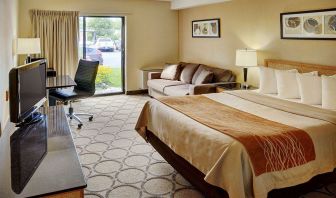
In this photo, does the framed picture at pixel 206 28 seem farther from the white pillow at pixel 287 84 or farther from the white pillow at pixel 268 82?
the white pillow at pixel 287 84

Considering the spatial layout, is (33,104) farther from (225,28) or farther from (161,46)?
(161,46)

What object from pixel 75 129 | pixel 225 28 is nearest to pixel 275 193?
pixel 75 129

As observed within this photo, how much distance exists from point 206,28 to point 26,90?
4946 millimetres

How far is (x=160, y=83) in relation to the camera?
20.8ft

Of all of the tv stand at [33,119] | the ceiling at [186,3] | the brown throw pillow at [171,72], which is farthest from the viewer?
the brown throw pillow at [171,72]

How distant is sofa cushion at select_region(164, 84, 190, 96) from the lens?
553cm

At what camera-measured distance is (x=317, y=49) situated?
159 inches

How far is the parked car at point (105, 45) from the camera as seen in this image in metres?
6.98

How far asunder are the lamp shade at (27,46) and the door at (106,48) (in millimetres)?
1507

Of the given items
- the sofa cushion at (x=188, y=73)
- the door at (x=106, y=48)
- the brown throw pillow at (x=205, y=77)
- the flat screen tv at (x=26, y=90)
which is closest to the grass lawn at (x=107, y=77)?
the door at (x=106, y=48)

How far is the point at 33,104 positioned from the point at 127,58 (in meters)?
4.93

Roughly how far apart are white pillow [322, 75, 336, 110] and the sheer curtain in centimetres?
498

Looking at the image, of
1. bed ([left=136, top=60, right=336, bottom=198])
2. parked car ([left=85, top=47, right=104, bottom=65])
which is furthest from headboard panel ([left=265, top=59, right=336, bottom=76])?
parked car ([left=85, top=47, right=104, bottom=65])

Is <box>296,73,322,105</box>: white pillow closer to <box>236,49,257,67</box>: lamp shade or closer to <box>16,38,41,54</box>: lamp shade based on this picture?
<box>236,49,257,67</box>: lamp shade
